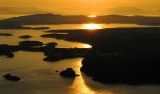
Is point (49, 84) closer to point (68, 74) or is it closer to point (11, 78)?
point (11, 78)

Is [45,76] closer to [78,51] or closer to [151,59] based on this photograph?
[151,59]

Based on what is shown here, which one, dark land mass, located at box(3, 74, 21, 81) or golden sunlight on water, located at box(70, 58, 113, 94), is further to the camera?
dark land mass, located at box(3, 74, 21, 81)

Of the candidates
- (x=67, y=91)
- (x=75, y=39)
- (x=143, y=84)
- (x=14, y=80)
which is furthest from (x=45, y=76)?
(x=75, y=39)

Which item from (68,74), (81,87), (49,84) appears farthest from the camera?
(68,74)

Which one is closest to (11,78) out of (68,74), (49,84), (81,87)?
(49,84)

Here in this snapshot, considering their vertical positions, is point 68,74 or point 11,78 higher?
point 11,78

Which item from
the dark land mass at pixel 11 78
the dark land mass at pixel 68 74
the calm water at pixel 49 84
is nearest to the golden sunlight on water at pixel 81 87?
the calm water at pixel 49 84

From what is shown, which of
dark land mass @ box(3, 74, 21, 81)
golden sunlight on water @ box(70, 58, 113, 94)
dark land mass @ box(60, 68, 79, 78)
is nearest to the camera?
golden sunlight on water @ box(70, 58, 113, 94)

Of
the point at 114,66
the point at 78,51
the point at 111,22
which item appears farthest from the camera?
the point at 111,22

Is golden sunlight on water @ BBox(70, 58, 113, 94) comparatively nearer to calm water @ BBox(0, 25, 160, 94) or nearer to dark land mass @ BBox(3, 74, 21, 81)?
calm water @ BBox(0, 25, 160, 94)

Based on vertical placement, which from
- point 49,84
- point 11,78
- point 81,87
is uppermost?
point 11,78

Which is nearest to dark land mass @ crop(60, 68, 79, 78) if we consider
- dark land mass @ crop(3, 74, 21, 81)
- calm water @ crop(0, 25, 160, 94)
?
calm water @ crop(0, 25, 160, 94)
